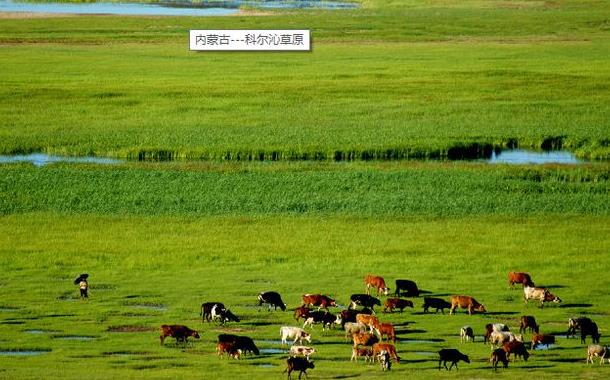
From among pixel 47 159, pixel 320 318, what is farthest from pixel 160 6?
pixel 320 318

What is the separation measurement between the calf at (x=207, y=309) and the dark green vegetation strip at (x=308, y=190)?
1199 centimetres

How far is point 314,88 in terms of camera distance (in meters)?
66.9

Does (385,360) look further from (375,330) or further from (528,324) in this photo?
(528,324)

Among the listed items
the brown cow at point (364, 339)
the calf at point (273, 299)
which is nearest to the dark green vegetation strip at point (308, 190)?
the calf at point (273, 299)

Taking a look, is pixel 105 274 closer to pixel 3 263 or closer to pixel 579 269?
pixel 3 263

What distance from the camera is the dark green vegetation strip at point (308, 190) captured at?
3884cm

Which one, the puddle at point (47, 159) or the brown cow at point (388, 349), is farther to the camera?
the puddle at point (47, 159)

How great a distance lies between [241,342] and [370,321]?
294cm

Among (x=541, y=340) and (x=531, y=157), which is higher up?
(x=531, y=157)

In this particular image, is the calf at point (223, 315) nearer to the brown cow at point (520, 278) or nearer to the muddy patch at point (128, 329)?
the muddy patch at point (128, 329)

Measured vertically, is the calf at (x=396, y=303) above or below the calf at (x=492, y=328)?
above

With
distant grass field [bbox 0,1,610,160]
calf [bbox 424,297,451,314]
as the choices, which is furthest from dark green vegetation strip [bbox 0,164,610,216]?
calf [bbox 424,297,451,314]

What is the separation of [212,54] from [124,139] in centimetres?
3395

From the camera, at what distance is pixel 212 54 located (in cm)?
8556
